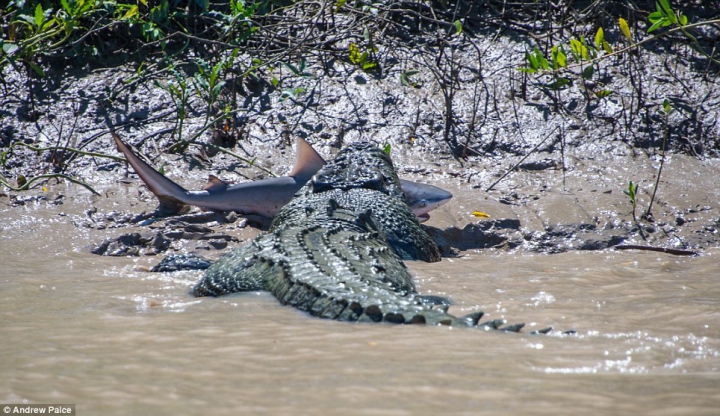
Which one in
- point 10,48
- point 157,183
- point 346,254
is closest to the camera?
point 346,254

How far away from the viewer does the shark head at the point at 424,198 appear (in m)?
5.33

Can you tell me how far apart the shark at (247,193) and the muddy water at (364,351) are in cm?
136

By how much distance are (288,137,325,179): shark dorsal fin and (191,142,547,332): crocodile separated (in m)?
0.15

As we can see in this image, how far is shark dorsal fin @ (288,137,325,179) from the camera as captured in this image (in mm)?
5578

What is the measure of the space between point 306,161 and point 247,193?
0.50 m

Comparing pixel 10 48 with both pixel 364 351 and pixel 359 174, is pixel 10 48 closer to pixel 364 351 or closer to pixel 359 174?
pixel 359 174

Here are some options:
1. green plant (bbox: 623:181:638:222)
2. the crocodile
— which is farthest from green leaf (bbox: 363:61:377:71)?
green plant (bbox: 623:181:638:222)

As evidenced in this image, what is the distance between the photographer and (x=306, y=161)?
557cm

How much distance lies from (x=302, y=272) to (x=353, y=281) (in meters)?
0.31

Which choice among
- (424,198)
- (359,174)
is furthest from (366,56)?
(424,198)

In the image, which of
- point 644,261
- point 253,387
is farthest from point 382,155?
point 253,387

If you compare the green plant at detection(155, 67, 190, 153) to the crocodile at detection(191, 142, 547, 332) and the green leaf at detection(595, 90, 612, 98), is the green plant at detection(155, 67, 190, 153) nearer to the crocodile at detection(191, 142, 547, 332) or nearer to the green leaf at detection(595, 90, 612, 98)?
the crocodile at detection(191, 142, 547, 332)

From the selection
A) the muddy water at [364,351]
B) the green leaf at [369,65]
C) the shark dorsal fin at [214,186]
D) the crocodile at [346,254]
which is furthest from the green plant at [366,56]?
the muddy water at [364,351]

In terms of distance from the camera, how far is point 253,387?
2.00m
